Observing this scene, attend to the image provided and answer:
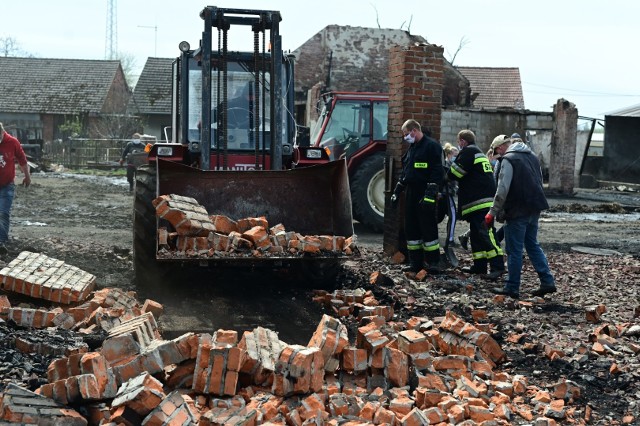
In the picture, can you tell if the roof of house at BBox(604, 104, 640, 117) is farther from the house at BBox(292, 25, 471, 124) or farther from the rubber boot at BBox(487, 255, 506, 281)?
the rubber boot at BBox(487, 255, 506, 281)

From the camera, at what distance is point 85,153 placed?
35.5 m

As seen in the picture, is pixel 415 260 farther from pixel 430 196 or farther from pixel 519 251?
pixel 519 251

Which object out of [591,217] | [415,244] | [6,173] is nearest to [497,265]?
[415,244]

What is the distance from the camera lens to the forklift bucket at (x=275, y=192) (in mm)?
8656

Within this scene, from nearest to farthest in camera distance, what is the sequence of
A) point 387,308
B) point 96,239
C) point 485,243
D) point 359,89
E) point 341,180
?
1. point 387,308
2. point 341,180
3. point 485,243
4. point 96,239
5. point 359,89

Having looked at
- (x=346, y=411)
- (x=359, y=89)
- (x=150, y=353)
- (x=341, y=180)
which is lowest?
(x=346, y=411)

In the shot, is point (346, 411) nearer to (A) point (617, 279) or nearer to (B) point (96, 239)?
(A) point (617, 279)

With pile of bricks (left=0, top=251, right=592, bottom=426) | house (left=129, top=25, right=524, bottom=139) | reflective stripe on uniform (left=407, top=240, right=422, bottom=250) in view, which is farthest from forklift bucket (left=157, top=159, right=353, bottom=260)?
house (left=129, top=25, right=524, bottom=139)

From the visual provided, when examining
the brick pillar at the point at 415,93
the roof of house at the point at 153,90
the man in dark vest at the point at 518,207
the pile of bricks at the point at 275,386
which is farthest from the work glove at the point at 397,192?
the roof of house at the point at 153,90

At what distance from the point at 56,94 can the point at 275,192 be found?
132 ft

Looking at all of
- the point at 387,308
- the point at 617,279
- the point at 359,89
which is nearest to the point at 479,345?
the point at 387,308

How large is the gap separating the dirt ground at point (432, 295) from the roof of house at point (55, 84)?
106ft

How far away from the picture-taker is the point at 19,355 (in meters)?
5.34

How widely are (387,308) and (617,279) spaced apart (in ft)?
12.4
